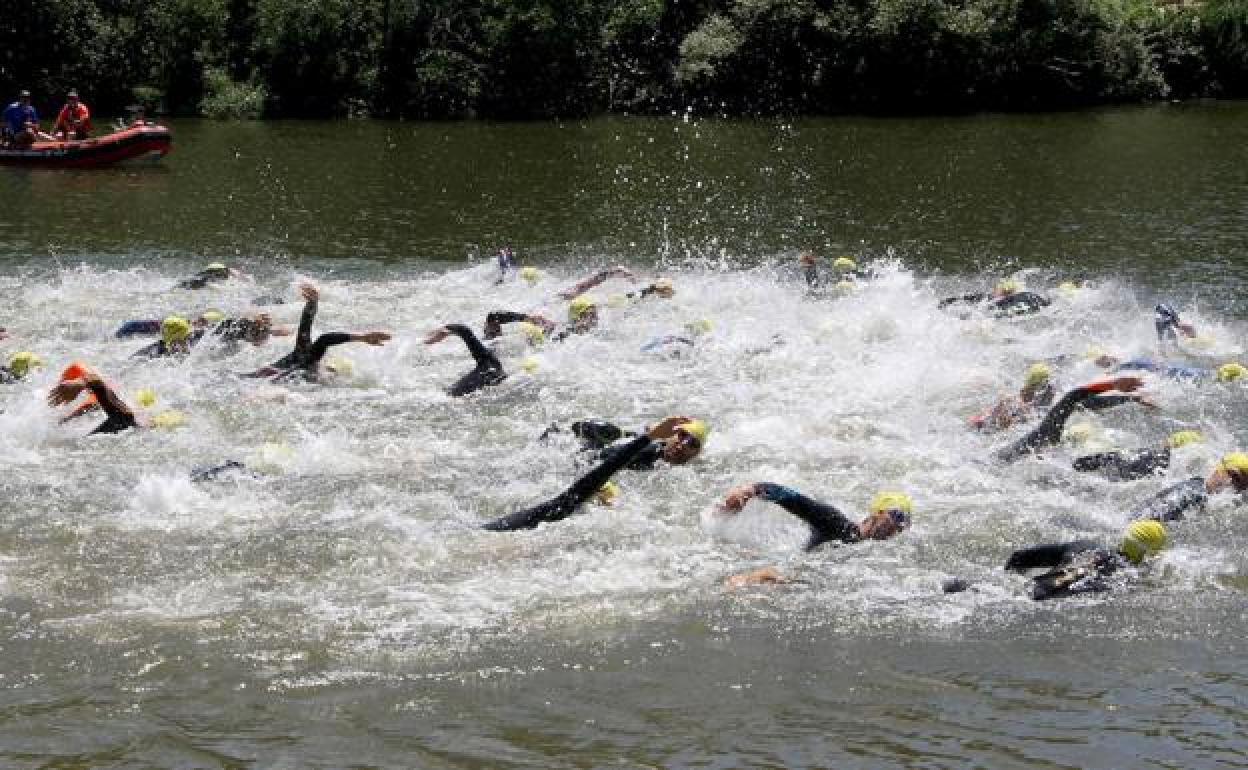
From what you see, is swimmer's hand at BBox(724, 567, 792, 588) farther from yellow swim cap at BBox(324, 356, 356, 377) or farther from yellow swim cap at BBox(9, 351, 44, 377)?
yellow swim cap at BBox(9, 351, 44, 377)

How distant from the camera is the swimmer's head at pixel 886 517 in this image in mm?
12383

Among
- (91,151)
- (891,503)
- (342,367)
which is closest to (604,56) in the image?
(91,151)

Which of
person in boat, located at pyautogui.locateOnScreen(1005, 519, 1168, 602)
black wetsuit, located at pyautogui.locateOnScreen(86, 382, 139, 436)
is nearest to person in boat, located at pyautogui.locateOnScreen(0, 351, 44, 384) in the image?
black wetsuit, located at pyautogui.locateOnScreen(86, 382, 139, 436)

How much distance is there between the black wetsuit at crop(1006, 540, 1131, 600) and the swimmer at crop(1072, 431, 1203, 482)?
2528 millimetres

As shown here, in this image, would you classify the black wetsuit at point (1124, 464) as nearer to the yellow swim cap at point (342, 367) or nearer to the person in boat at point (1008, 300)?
the person in boat at point (1008, 300)

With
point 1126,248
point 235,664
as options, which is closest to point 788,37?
point 1126,248

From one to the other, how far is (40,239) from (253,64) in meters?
25.2

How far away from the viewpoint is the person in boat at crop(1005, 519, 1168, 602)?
36.7ft

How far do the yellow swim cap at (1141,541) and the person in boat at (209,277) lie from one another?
55.3 feet

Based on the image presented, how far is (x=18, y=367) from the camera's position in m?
18.3

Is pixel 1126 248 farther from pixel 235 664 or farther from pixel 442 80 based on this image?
pixel 442 80

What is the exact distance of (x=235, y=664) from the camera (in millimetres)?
9961

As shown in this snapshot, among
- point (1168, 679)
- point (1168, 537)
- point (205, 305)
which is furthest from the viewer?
A: point (205, 305)

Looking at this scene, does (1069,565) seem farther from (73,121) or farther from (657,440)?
(73,121)
